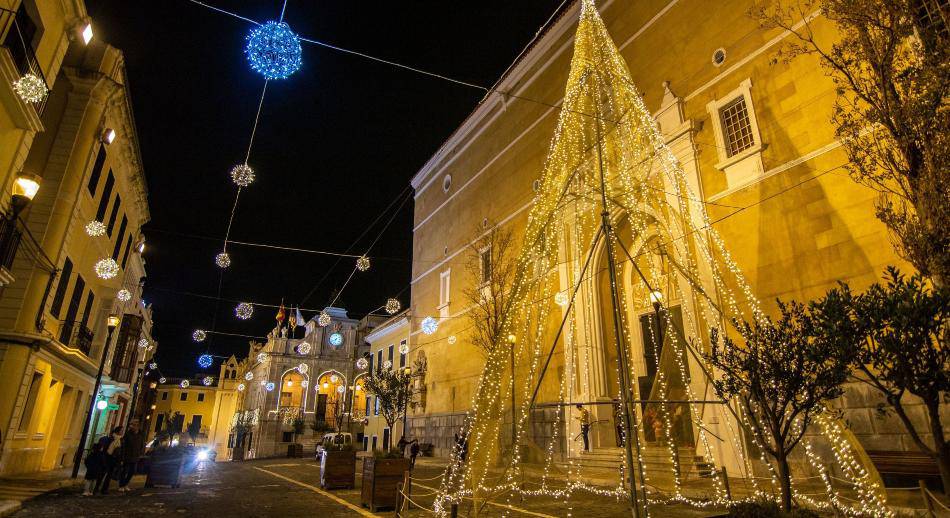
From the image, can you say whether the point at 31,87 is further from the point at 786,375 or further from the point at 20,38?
the point at 786,375

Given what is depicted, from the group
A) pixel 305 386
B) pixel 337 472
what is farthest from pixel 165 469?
pixel 305 386

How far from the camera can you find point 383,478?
9.30m

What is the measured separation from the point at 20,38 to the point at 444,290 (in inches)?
770

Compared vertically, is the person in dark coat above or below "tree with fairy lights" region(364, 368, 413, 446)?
below

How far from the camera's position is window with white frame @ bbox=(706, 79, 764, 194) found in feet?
38.3

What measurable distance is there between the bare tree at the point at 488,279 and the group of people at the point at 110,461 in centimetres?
1157

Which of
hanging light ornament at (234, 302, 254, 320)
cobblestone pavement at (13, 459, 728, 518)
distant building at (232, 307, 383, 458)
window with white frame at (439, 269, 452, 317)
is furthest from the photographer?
distant building at (232, 307, 383, 458)

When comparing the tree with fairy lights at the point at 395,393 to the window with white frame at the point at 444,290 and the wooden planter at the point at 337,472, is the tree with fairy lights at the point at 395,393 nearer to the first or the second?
the window with white frame at the point at 444,290

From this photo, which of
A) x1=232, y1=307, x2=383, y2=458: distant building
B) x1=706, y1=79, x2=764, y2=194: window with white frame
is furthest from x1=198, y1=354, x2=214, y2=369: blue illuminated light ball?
x1=706, y1=79, x2=764, y2=194: window with white frame

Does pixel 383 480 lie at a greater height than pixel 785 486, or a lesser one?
lesser

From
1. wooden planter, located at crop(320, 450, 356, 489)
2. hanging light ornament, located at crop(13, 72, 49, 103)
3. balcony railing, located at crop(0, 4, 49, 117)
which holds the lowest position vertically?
wooden planter, located at crop(320, 450, 356, 489)

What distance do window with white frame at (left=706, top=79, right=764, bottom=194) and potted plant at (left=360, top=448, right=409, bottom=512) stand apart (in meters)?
10.6

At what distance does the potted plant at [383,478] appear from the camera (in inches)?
362

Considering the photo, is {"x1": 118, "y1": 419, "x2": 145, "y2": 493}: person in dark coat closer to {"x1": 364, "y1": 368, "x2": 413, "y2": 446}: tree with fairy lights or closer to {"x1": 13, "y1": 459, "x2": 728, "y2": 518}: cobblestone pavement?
{"x1": 13, "y1": 459, "x2": 728, "y2": 518}: cobblestone pavement
